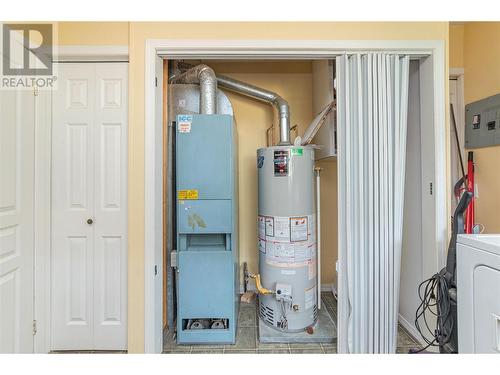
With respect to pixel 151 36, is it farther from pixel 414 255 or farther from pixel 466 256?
pixel 414 255

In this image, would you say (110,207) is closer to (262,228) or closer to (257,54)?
(262,228)

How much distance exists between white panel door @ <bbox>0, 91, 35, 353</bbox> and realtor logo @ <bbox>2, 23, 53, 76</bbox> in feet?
0.49

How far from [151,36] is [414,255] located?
Result: 252cm

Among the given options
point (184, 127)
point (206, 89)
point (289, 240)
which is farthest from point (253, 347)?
point (206, 89)

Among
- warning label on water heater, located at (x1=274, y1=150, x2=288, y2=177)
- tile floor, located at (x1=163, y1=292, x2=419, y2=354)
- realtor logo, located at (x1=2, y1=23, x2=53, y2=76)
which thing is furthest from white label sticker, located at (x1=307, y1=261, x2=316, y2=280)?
realtor logo, located at (x1=2, y1=23, x2=53, y2=76)

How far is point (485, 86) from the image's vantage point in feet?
6.21

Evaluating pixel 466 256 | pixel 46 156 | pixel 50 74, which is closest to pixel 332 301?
pixel 466 256

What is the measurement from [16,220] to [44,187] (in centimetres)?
28

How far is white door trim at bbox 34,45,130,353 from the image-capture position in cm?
158

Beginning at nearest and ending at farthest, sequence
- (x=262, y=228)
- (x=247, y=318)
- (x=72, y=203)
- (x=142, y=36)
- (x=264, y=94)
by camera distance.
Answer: (x=142, y=36), (x=72, y=203), (x=262, y=228), (x=247, y=318), (x=264, y=94)

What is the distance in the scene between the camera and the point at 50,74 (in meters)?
1.63

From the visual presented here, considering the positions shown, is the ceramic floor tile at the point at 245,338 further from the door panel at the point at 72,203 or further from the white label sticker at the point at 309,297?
the door panel at the point at 72,203
